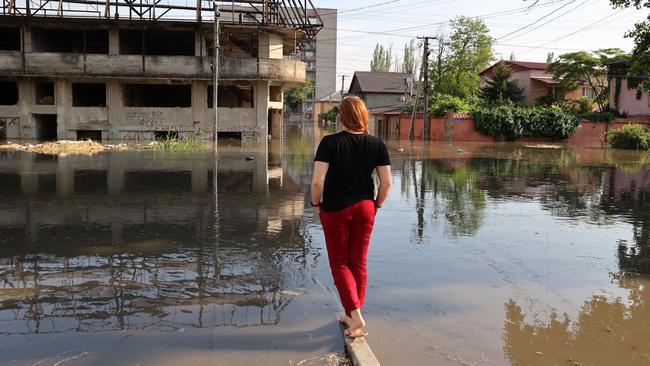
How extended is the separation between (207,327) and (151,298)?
90 cm

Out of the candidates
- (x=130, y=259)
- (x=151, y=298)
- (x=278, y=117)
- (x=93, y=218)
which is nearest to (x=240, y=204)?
(x=93, y=218)

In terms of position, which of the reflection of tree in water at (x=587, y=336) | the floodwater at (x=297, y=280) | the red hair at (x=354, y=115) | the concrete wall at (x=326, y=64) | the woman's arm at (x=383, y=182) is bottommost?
the reflection of tree in water at (x=587, y=336)

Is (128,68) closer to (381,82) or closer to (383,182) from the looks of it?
(383,182)

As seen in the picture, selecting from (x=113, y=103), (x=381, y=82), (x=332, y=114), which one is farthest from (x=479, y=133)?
(x=332, y=114)

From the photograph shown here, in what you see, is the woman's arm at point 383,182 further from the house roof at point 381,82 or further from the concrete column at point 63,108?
the house roof at point 381,82

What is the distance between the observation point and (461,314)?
15.3 ft

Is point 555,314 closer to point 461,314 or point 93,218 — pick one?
point 461,314

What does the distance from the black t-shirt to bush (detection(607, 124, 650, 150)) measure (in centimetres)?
3335

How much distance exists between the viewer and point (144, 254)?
255 inches

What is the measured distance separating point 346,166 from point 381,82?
2699 inches

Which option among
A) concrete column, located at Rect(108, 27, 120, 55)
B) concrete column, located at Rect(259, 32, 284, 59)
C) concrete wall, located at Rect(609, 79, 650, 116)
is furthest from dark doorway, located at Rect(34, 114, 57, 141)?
concrete wall, located at Rect(609, 79, 650, 116)

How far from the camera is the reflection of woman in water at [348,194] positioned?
13.2 ft

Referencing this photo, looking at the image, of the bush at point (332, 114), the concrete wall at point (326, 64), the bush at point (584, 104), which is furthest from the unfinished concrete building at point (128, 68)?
the concrete wall at point (326, 64)

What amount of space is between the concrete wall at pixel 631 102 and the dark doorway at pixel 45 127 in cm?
4163
